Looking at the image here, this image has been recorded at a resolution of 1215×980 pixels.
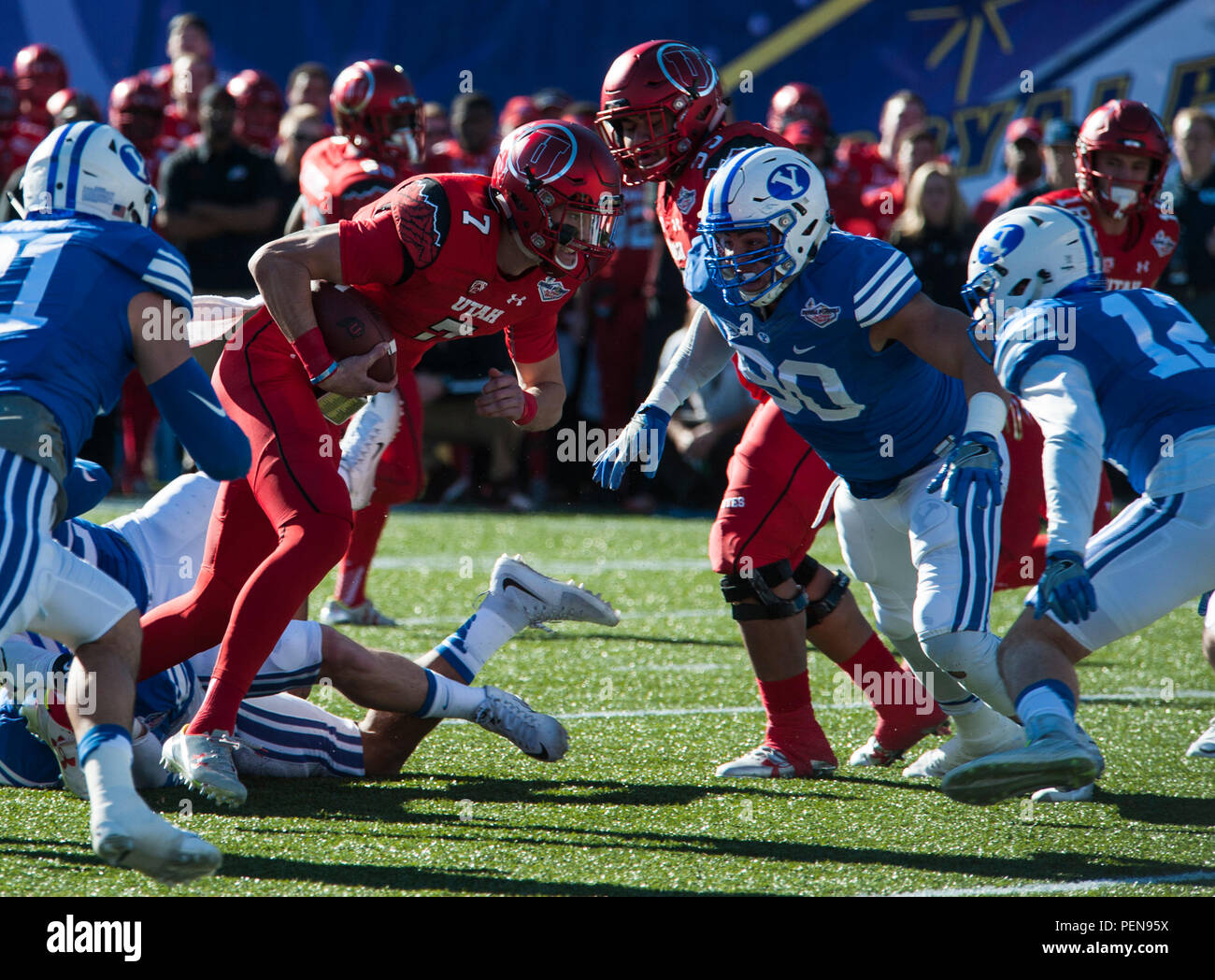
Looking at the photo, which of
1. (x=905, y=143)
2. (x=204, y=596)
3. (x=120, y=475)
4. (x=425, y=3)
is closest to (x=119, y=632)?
(x=204, y=596)

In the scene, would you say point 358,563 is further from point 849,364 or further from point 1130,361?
point 1130,361

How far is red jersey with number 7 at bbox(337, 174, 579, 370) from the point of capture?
11.7 feet

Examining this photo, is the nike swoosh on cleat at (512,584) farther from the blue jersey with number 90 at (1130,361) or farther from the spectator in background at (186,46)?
the spectator in background at (186,46)

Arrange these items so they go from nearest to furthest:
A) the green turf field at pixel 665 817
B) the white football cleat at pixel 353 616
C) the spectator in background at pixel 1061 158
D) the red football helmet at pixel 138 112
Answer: the green turf field at pixel 665 817, the white football cleat at pixel 353 616, the spectator in background at pixel 1061 158, the red football helmet at pixel 138 112

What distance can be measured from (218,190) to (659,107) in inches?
198

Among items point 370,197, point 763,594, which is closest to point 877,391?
point 763,594

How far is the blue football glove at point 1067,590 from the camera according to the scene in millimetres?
3074

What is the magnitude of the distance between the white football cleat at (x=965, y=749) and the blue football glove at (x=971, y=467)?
0.77 metres

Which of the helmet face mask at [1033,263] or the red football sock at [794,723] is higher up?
the helmet face mask at [1033,263]

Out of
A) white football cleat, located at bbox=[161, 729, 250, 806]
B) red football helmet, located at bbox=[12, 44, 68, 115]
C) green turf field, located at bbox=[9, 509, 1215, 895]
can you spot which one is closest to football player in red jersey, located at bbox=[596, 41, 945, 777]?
green turf field, located at bbox=[9, 509, 1215, 895]

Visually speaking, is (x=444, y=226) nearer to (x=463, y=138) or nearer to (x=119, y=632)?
(x=119, y=632)

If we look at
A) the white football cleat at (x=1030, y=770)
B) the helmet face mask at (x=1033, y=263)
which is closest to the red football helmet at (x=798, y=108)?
the helmet face mask at (x=1033, y=263)

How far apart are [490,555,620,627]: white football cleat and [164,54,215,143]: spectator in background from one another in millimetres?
6682

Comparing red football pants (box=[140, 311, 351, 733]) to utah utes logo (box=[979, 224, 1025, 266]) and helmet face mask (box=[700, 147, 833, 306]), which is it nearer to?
helmet face mask (box=[700, 147, 833, 306])
